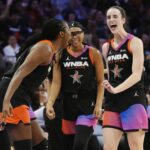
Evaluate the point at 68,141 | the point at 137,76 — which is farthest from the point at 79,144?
the point at 137,76

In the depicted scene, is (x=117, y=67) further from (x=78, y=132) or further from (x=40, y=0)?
(x=40, y=0)

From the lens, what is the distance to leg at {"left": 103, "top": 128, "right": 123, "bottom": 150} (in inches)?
225

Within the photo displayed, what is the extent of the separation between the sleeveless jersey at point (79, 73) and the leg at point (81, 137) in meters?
0.43

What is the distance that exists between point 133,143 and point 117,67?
794 mm

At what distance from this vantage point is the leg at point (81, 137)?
593cm

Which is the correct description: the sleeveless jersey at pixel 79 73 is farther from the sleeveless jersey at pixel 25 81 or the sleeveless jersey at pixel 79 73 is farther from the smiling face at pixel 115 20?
the sleeveless jersey at pixel 25 81

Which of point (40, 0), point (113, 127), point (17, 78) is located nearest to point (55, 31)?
point (17, 78)

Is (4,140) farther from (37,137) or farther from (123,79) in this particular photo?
(123,79)

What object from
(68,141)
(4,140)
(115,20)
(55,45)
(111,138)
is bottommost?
(68,141)

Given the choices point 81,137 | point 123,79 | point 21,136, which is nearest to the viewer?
point 21,136

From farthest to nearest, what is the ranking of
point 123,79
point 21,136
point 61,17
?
point 61,17, point 123,79, point 21,136

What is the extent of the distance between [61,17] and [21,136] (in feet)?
28.4

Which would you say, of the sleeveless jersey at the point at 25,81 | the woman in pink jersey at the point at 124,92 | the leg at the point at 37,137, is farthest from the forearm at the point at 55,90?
the sleeveless jersey at the point at 25,81

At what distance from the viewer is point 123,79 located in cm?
585
